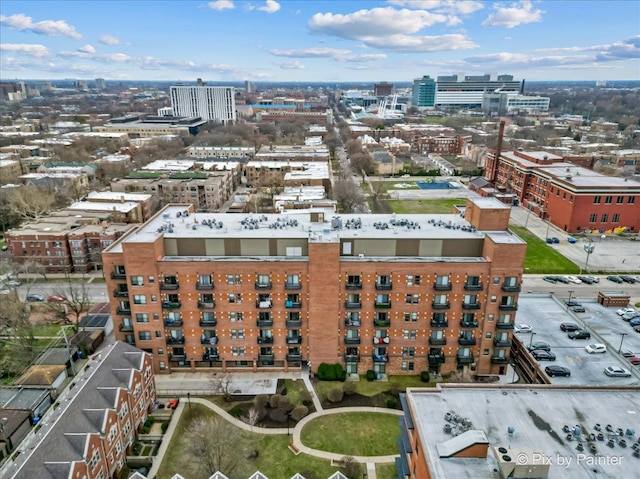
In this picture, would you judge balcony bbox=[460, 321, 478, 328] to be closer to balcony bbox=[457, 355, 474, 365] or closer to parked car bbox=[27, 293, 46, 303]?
balcony bbox=[457, 355, 474, 365]

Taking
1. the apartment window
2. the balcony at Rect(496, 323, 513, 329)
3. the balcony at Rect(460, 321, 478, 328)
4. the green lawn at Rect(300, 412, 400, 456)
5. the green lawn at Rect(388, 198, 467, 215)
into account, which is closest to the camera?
the green lawn at Rect(300, 412, 400, 456)

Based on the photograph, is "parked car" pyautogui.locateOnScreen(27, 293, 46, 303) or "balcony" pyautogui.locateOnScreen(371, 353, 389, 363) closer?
"balcony" pyautogui.locateOnScreen(371, 353, 389, 363)

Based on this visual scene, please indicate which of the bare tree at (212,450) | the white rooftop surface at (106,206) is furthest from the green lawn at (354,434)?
the white rooftop surface at (106,206)

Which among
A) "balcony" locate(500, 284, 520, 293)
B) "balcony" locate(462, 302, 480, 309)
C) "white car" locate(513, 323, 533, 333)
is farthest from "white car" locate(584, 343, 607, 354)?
"balcony" locate(462, 302, 480, 309)

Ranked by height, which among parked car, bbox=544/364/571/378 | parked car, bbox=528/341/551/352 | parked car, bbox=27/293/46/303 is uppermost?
parked car, bbox=528/341/551/352

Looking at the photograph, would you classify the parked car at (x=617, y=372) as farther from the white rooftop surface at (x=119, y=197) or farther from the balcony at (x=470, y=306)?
the white rooftop surface at (x=119, y=197)

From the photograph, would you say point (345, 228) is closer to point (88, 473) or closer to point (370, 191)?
point (88, 473)
